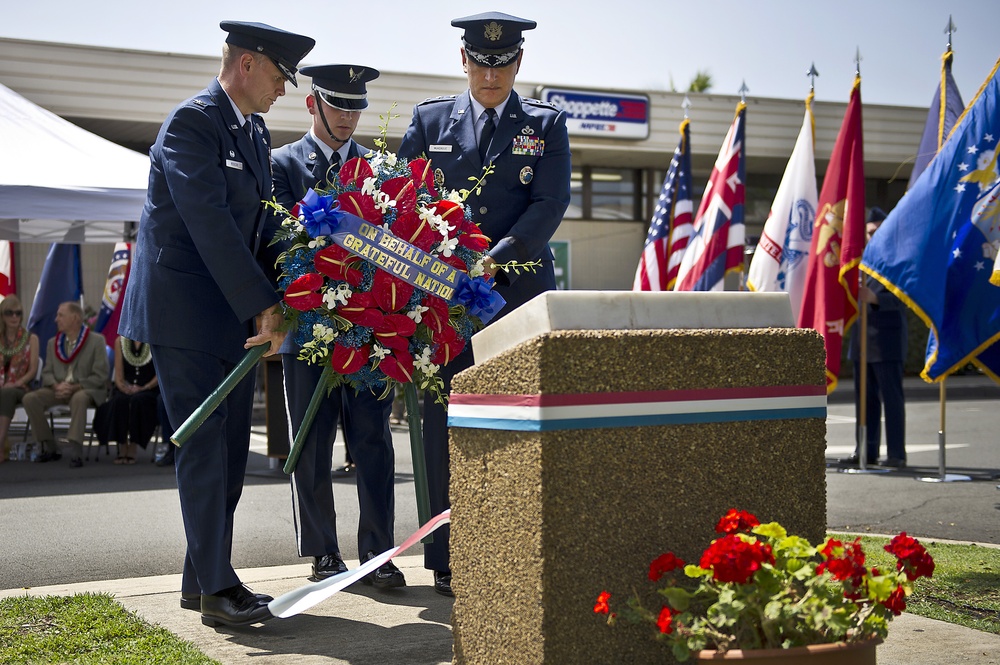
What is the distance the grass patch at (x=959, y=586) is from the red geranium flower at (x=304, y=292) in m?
2.56

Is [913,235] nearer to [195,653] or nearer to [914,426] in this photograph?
[195,653]

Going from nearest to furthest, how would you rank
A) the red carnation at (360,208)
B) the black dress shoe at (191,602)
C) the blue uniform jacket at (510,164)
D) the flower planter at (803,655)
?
the flower planter at (803,655) < the red carnation at (360,208) < the black dress shoe at (191,602) < the blue uniform jacket at (510,164)

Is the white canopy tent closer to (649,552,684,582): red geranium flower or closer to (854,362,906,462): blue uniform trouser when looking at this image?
(854,362,906,462): blue uniform trouser

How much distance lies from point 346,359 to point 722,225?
9213 millimetres

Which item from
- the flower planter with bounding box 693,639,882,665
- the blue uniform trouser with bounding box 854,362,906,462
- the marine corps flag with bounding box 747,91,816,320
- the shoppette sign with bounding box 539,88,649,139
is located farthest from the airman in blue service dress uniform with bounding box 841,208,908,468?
the shoppette sign with bounding box 539,88,649,139

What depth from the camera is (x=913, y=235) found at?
7.40 meters

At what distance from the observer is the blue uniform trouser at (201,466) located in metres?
3.81

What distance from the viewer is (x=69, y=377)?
11508mm

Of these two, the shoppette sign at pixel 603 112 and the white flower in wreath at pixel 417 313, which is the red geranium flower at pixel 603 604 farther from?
the shoppette sign at pixel 603 112

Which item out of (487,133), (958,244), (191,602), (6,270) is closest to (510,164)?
(487,133)

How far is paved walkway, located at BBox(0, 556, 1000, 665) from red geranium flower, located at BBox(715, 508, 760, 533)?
3.84 ft

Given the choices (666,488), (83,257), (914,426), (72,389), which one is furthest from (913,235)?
(83,257)

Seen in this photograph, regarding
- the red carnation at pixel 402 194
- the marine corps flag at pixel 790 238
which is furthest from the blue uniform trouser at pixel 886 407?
the red carnation at pixel 402 194

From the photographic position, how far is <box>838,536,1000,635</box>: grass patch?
3928 millimetres
